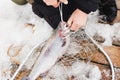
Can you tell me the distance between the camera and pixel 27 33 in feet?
6.19

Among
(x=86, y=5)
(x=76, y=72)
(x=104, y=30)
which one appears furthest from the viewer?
(x=104, y=30)

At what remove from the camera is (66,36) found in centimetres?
160

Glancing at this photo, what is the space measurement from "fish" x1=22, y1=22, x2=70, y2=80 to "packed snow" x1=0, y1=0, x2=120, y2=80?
0.09m

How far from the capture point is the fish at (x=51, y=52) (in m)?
1.57

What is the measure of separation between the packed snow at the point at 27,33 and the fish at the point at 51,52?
93mm

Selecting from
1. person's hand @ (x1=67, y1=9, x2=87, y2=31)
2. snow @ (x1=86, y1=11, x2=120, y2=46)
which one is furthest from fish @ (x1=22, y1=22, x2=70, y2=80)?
snow @ (x1=86, y1=11, x2=120, y2=46)

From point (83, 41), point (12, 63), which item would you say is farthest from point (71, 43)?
point (12, 63)

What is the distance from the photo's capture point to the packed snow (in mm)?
1684

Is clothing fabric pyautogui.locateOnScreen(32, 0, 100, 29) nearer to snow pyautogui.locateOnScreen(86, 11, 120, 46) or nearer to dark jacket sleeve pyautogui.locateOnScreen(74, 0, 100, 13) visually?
dark jacket sleeve pyautogui.locateOnScreen(74, 0, 100, 13)

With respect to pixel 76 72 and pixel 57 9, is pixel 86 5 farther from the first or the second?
pixel 76 72

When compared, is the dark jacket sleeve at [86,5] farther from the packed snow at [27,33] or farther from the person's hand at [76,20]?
the packed snow at [27,33]

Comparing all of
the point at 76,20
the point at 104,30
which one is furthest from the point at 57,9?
the point at 104,30

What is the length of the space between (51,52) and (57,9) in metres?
0.25

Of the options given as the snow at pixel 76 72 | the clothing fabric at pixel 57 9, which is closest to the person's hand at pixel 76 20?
the clothing fabric at pixel 57 9
